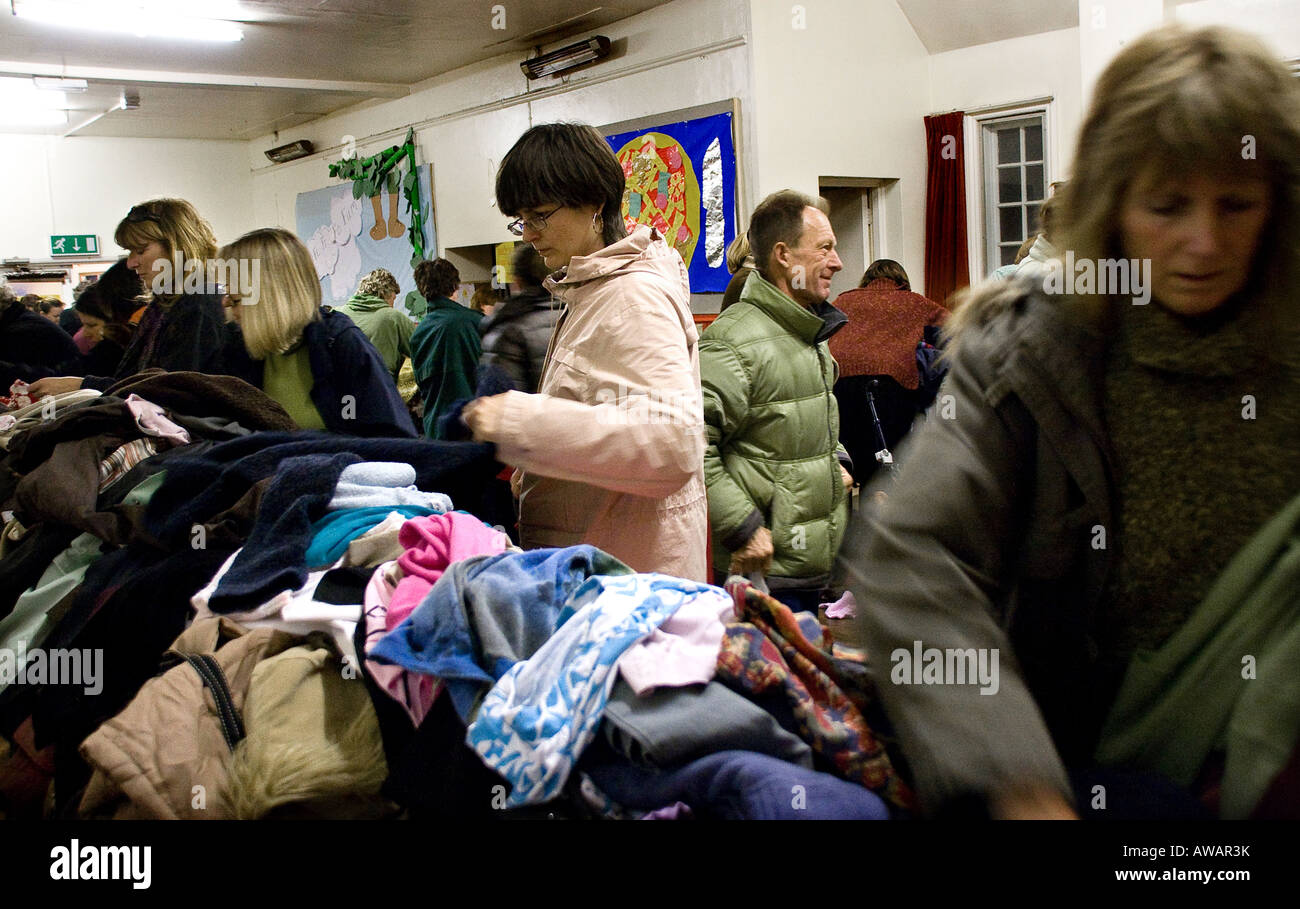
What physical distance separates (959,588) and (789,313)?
72.0 inches

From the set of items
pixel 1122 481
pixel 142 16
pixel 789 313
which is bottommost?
pixel 1122 481

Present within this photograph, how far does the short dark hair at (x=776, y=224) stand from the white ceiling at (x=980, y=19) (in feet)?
14.1

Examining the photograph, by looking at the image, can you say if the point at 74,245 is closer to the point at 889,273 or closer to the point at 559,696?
the point at 889,273

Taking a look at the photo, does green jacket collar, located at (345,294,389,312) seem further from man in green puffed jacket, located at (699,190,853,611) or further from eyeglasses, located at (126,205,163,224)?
man in green puffed jacket, located at (699,190,853,611)

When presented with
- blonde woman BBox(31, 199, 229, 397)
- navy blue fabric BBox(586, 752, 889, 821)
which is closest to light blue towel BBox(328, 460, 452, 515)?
navy blue fabric BBox(586, 752, 889, 821)

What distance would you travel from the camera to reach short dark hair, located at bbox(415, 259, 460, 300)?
4.84 m

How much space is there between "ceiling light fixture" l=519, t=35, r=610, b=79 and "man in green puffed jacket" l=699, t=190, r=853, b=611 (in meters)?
4.74

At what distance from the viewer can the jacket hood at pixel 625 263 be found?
1796mm

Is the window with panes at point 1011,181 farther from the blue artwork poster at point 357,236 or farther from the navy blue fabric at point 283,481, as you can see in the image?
the navy blue fabric at point 283,481

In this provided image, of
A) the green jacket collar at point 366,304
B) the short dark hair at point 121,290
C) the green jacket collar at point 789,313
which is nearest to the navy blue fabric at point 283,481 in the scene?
the green jacket collar at point 789,313

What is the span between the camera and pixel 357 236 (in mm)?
10258

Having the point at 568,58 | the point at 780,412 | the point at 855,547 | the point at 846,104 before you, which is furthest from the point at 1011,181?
the point at 855,547

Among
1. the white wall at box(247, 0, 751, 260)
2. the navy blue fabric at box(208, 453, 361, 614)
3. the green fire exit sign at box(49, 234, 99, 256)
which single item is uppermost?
the white wall at box(247, 0, 751, 260)
